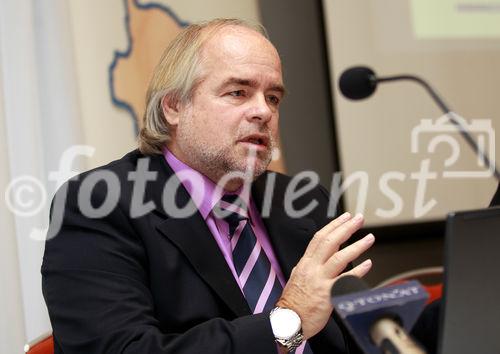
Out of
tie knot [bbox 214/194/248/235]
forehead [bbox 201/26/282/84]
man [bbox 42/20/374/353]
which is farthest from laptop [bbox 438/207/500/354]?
forehead [bbox 201/26/282/84]

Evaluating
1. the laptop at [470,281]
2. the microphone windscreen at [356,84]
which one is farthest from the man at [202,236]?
the microphone windscreen at [356,84]

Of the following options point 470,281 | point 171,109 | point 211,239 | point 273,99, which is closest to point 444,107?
point 273,99

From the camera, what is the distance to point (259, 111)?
4.88ft

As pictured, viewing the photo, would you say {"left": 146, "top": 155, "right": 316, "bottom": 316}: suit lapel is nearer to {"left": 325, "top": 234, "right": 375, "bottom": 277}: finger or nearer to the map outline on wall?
{"left": 325, "top": 234, "right": 375, "bottom": 277}: finger

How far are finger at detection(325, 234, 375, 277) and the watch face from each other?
102 mm

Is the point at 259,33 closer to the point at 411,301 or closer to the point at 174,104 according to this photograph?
the point at 174,104

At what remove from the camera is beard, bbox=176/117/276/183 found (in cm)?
148

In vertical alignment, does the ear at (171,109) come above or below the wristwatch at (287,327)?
above

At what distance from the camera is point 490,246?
0.79 meters

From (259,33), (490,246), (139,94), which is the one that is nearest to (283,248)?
(259,33)

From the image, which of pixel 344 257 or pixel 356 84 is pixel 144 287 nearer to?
pixel 344 257

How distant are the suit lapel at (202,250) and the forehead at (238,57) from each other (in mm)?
322

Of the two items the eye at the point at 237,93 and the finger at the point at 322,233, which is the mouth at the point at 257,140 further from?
the finger at the point at 322,233

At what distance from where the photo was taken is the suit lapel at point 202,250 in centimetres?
128
